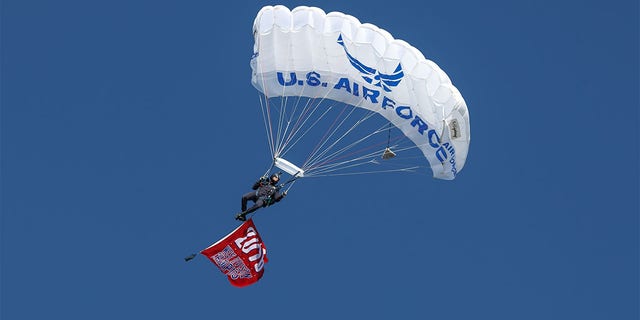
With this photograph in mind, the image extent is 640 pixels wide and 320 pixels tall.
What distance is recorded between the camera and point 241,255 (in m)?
32.7

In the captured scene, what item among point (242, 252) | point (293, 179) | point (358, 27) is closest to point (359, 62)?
point (358, 27)

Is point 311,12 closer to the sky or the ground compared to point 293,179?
closer to the sky

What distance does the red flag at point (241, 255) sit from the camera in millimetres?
32500

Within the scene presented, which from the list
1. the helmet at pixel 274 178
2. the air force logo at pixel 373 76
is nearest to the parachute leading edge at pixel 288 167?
the helmet at pixel 274 178

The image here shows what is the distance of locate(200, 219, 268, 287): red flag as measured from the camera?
1280 inches

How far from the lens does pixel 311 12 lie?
32594mm

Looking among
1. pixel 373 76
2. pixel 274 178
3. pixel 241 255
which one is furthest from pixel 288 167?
pixel 373 76

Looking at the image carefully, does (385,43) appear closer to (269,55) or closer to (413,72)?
(413,72)

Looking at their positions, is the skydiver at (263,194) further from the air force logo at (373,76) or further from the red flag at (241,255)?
the air force logo at (373,76)

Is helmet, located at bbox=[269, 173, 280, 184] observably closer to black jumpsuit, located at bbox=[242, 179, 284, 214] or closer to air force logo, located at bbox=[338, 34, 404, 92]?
black jumpsuit, located at bbox=[242, 179, 284, 214]

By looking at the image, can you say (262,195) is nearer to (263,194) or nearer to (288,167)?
(263,194)

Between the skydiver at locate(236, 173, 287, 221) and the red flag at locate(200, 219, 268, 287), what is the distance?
498mm

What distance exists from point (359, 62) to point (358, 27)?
3.01 feet

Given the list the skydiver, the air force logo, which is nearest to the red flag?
the skydiver
